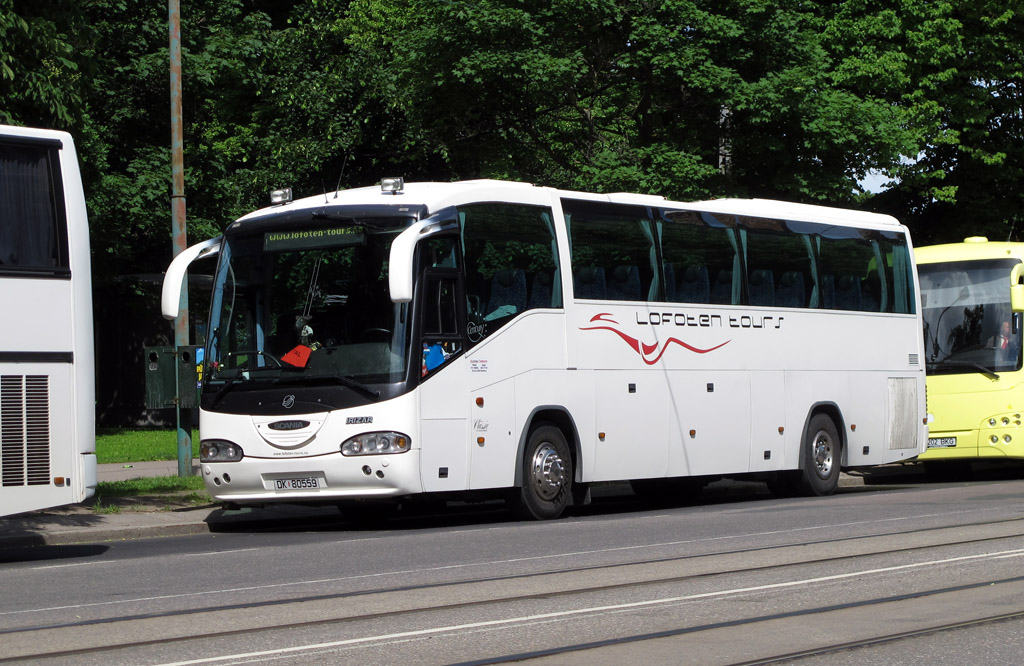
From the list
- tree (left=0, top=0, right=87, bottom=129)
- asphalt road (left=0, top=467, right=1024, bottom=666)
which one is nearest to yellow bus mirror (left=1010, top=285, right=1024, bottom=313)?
asphalt road (left=0, top=467, right=1024, bottom=666)

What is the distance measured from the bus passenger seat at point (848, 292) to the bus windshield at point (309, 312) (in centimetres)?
792

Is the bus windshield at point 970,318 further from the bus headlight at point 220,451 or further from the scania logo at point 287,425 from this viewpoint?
the bus headlight at point 220,451

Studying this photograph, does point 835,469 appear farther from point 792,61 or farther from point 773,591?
point 773,591

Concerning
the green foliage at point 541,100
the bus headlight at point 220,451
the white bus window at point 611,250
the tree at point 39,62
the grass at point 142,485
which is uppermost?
the green foliage at point 541,100

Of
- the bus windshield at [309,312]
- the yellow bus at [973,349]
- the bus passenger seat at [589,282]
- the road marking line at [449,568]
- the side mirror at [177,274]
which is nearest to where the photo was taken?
the road marking line at [449,568]

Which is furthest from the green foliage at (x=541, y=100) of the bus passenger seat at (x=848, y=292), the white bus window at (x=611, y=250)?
the bus passenger seat at (x=848, y=292)

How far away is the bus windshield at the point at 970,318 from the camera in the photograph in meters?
22.2

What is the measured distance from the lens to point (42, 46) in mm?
16422

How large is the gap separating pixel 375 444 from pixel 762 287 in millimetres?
6713

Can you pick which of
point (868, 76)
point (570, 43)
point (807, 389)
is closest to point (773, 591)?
point (807, 389)

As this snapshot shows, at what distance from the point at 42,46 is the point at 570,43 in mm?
12045

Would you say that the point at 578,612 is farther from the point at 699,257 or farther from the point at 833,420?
the point at 833,420

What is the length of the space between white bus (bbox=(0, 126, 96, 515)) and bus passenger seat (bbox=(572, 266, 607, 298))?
5.57 meters

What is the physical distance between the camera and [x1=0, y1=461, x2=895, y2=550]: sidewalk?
14367 mm
